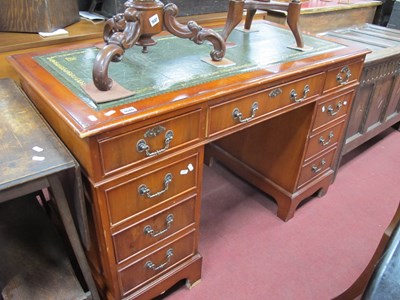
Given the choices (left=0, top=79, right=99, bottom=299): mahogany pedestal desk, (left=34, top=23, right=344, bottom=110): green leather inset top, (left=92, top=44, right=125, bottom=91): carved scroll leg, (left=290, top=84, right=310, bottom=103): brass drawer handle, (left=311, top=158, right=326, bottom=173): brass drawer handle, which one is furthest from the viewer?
(left=311, top=158, right=326, bottom=173): brass drawer handle

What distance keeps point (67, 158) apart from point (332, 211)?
1590 mm

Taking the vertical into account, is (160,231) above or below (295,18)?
below

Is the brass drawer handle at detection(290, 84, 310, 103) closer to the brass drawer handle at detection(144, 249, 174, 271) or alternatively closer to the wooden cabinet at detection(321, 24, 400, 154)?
the wooden cabinet at detection(321, 24, 400, 154)

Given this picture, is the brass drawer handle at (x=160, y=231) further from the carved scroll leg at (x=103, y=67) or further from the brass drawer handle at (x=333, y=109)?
the brass drawer handle at (x=333, y=109)

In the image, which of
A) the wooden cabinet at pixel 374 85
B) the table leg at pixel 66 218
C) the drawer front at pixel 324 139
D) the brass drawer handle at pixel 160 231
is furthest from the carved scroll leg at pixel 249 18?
the table leg at pixel 66 218

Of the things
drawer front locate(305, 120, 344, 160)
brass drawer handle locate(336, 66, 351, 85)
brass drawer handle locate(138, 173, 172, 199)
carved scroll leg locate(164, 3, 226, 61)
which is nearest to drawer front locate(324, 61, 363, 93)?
brass drawer handle locate(336, 66, 351, 85)

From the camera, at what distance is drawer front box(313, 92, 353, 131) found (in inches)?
62.6

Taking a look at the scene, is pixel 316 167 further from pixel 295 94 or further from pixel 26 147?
pixel 26 147

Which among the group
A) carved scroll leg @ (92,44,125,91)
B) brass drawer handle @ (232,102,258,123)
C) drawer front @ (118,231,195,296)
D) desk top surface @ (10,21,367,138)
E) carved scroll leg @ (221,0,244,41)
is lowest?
drawer front @ (118,231,195,296)

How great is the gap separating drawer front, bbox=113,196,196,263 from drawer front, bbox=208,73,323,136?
0.31m

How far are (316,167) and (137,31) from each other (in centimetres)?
122

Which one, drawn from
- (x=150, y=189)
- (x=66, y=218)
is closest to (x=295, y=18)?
(x=150, y=189)

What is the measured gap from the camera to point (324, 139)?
1755 millimetres

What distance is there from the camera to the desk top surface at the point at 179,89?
869mm
